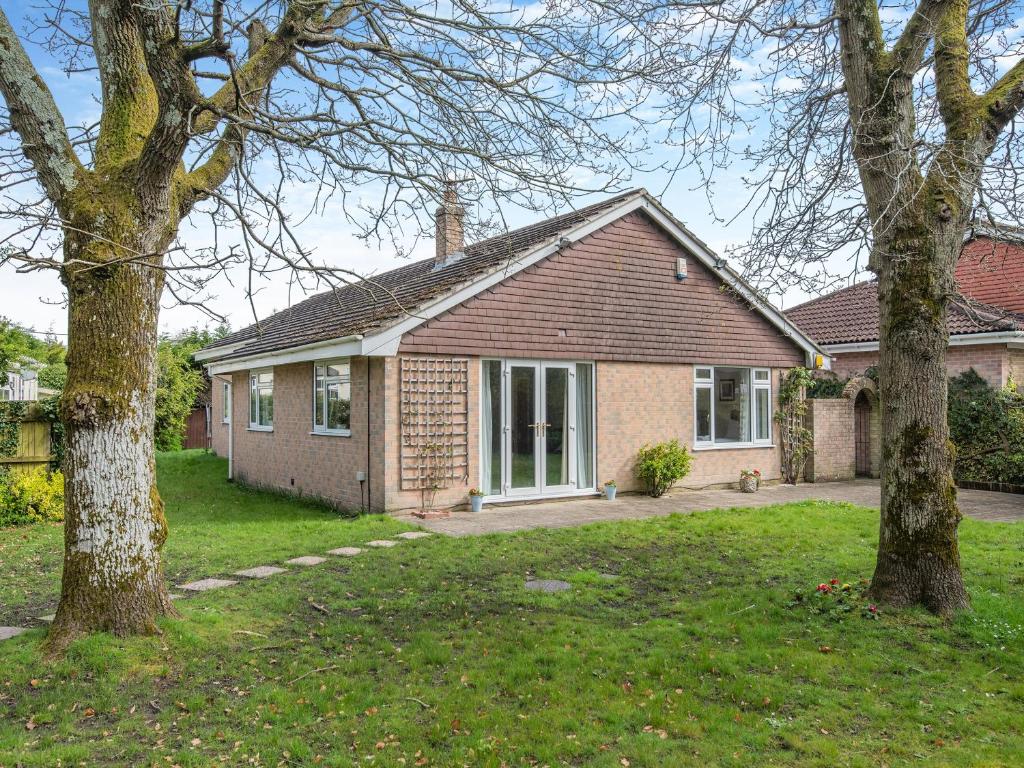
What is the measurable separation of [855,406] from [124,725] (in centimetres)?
1662

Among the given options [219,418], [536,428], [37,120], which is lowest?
[536,428]

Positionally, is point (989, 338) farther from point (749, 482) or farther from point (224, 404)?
point (224, 404)

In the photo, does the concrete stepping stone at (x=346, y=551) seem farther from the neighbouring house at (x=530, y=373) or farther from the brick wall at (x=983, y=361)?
the brick wall at (x=983, y=361)

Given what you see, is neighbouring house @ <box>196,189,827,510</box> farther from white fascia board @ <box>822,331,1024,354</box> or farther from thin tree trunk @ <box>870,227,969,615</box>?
thin tree trunk @ <box>870,227,969,615</box>

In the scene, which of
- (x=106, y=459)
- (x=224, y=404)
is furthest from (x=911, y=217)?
(x=224, y=404)

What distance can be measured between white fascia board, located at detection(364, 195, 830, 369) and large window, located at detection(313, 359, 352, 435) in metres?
1.64

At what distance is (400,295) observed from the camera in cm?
1320

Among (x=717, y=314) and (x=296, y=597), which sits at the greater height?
(x=717, y=314)

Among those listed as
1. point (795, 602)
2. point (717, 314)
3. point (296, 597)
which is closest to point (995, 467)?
point (717, 314)

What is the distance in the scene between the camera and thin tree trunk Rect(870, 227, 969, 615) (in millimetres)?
5785

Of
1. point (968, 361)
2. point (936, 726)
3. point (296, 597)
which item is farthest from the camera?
point (968, 361)

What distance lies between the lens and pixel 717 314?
15188 mm

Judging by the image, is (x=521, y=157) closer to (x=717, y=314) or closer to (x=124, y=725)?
(x=124, y=725)

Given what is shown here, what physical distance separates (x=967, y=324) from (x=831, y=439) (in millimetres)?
3692
